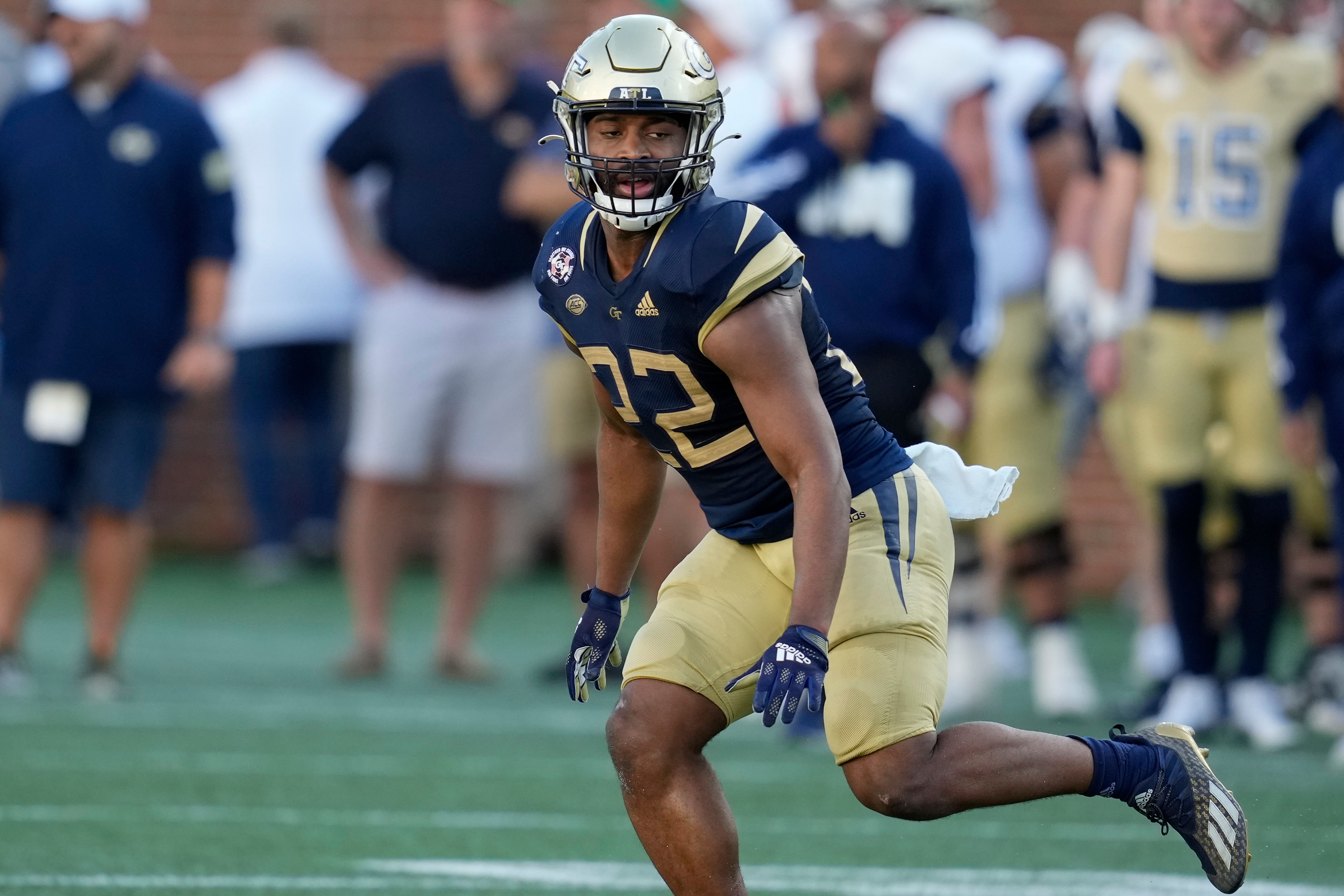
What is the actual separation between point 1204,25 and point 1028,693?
8.65 feet

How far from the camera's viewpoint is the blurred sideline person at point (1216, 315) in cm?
700

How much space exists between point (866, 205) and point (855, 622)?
316 centimetres

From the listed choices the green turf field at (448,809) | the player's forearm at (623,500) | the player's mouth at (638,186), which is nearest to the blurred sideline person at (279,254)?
the green turf field at (448,809)

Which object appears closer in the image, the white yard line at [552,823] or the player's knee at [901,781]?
the player's knee at [901,781]

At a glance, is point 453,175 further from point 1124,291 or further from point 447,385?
point 1124,291

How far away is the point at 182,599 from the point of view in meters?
10.8

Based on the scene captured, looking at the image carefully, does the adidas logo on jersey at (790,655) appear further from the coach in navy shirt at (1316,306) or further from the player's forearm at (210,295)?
the player's forearm at (210,295)

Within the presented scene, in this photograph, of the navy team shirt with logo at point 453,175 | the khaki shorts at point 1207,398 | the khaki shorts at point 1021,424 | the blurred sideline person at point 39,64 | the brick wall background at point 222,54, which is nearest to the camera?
the khaki shorts at point 1207,398

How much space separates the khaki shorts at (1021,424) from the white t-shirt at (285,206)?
15.2ft

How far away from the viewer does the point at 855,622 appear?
389 centimetres

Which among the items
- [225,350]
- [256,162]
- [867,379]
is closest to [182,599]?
[225,350]

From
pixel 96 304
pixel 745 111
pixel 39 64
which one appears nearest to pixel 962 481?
pixel 745 111

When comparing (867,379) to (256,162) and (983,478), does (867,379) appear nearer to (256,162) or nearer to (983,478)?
(983,478)

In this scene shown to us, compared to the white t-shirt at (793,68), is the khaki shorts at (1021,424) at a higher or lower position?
lower
